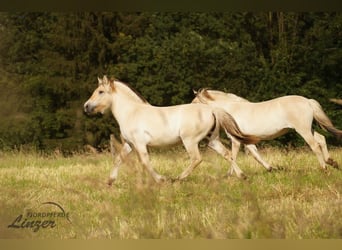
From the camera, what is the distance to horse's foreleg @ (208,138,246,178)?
3.85 metres

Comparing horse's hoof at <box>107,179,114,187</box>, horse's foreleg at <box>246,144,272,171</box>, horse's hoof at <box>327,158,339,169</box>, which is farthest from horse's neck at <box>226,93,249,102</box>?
horse's hoof at <box>107,179,114,187</box>

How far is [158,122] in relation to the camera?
149 inches

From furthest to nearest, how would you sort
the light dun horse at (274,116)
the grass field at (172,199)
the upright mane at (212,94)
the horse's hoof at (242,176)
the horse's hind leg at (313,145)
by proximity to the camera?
the upright mane at (212,94), the light dun horse at (274,116), the horse's hind leg at (313,145), the horse's hoof at (242,176), the grass field at (172,199)

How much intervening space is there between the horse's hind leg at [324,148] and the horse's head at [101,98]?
162cm

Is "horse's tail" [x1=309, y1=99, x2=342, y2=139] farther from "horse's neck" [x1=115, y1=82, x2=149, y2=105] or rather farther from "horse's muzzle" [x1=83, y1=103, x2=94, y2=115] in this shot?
"horse's muzzle" [x1=83, y1=103, x2=94, y2=115]

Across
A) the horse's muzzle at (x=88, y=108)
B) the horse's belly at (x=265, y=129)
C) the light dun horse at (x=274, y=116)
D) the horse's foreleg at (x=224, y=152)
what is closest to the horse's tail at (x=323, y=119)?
the light dun horse at (x=274, y=116)

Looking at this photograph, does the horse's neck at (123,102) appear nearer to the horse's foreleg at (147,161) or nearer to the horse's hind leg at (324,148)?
the horse's foreleg at (147,161)

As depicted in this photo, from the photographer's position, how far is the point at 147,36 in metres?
4.01

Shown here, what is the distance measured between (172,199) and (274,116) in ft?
4.90

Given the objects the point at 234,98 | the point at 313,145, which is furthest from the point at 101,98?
the point at 313,145

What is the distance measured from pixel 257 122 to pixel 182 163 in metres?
0.95

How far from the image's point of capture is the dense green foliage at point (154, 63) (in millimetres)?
3820

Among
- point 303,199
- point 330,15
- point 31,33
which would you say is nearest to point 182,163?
point 303,199

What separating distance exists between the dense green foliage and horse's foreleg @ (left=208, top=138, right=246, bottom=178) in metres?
0.40
